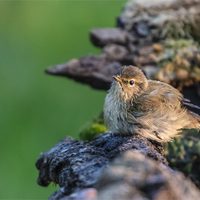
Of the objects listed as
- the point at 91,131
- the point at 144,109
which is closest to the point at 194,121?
the point at 144,109

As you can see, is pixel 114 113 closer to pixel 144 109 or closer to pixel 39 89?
pixel 144 109

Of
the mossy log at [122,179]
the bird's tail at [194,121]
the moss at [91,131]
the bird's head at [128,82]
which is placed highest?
the bird's head at [128,82]

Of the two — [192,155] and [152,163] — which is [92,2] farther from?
[152,163]

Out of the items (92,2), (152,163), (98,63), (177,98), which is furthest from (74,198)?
(92,2)

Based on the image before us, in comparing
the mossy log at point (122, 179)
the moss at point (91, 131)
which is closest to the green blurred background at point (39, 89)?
the moss at point (91, 131)

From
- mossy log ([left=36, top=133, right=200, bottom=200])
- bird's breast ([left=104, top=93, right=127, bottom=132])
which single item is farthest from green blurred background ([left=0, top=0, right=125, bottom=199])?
mossy log ([left=36, top=133, right=200, bottom=200])

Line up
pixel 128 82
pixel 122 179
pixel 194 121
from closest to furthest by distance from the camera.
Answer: pixel 122 179, pixel 128 82, pixel 194 121

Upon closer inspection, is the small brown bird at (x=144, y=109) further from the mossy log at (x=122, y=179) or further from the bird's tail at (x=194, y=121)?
the mossy log at (x=122, y=179)

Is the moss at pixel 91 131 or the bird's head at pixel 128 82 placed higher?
the bird's head at pixel 128 82
